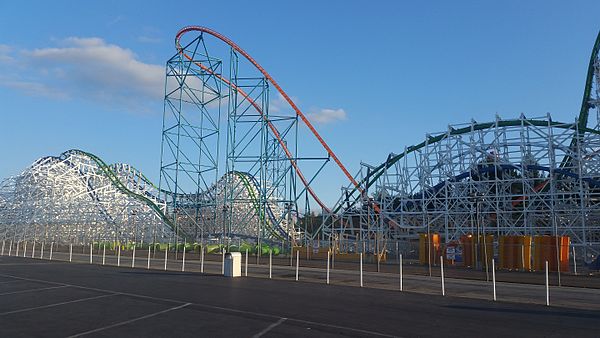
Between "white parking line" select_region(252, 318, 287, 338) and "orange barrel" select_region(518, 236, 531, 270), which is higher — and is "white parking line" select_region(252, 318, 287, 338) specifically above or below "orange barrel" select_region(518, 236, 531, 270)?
below

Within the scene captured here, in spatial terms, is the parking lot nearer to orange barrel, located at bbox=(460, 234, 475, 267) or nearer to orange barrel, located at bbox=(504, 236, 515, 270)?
orange barrel, located at bbox=(504, 236, 515, 270)

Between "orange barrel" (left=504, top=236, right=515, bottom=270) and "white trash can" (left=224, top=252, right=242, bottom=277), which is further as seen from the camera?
"orange barrel" (left=504, top=236, right=515, bottom=270)

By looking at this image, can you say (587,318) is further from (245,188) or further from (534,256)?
(245,188)

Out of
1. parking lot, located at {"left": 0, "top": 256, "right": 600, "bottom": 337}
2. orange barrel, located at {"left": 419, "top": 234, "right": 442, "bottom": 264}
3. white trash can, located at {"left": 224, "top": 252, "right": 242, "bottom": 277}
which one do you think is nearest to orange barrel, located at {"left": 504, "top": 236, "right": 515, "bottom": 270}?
orange barrel, located at {"left": 419, "top": 234, "right": 442, "bottom": 264}

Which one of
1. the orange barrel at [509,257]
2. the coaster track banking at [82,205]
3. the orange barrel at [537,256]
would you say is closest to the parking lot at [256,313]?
→ the orange barrel at [509,257]

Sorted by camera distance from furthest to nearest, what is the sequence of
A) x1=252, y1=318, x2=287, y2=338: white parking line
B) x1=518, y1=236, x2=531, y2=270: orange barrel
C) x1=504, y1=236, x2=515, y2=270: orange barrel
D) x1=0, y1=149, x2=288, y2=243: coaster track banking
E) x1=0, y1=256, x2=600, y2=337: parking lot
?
x1=0, y1=149, x2=288, y2=243: coaster track banking < x1=504, y1=236, x2=515, y2=270: orange barrel < x1=518, y1=236, x2=531, y2=270: orange barrel < x1=0, y1=256, x2=600, y2=337: parking lot < x1=252, y1=318, x2=287, y2=338: white parking line

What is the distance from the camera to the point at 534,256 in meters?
25.2

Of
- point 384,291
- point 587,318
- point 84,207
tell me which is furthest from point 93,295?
point 84,207

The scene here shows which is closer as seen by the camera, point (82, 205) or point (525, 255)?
point (525, 255)

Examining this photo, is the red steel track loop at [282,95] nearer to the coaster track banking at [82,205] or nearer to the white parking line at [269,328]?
the coaster track banking at [82,205]

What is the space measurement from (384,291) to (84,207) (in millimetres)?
45581

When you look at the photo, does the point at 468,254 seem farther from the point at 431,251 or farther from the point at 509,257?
the point at 509,257

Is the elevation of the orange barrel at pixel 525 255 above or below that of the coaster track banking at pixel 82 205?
below

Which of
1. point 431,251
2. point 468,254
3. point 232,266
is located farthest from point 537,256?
point 232,266
